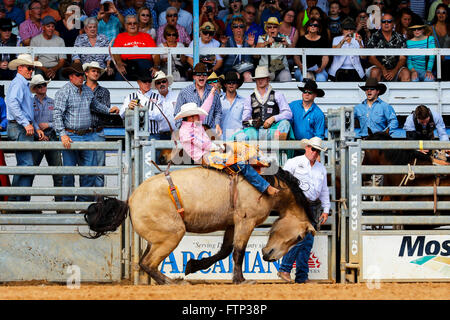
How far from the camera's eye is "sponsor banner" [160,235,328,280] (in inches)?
371

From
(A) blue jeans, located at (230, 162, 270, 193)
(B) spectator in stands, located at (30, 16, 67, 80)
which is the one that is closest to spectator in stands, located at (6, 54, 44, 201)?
(B) spectator in stands, located at (30, 16, 67, 80)

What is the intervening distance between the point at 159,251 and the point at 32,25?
6979mm

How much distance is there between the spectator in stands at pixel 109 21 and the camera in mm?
13617

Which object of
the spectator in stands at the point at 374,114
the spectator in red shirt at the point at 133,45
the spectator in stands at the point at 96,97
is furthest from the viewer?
the spectator in red shirt at the point at 133,45

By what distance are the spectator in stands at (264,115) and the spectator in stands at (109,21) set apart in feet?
12.9

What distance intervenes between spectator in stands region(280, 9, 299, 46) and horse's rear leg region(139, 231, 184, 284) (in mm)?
6402

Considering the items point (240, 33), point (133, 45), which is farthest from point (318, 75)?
point (133, 45)

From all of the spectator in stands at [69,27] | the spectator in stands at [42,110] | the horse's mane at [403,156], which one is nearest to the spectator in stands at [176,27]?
the spectator in stands at [69,27]

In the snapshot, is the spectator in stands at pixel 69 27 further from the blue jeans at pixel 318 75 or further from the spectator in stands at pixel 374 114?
the spectator in stands at pixel 374 114

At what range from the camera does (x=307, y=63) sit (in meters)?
13.7

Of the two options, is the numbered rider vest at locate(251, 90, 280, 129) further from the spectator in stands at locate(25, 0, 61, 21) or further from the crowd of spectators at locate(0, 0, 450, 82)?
the spectator in stands at locate(25, 0, 61, 21)

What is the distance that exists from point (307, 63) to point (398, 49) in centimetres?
153
